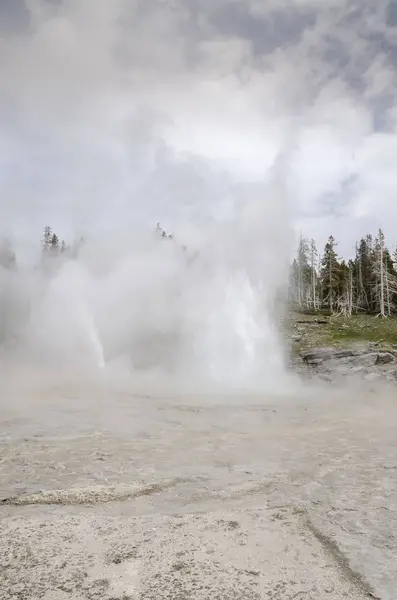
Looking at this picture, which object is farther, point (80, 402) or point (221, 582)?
point (80, 402)

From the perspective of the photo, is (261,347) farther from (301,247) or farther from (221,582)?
(301,247)

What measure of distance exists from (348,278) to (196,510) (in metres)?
62.5

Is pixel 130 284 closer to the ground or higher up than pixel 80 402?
higher up

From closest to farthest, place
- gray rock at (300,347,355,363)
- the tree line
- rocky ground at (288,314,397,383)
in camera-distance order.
Answer: rocky ground at (288,314,397,383)
gray rock at (300,347,355,363)
the tree line

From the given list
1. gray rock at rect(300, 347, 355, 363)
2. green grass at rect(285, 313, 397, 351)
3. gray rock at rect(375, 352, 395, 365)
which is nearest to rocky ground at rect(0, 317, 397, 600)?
gray rock at rect(375, 352, 395, 365)

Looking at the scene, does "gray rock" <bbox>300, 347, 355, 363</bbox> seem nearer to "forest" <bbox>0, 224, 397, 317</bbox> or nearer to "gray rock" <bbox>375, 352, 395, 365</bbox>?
"gray rock" <bbox>375, 352, 395, 365</bbox>

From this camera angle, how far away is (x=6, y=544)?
4.30 m

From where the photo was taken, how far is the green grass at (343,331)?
3319cm

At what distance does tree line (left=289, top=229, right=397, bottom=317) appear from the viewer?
57156 millimetres

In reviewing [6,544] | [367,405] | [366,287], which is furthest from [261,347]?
[366,287]

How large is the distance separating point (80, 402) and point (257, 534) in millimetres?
10253

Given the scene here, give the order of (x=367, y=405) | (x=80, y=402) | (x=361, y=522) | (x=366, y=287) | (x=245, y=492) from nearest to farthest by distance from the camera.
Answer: (x=361, y=522) < (x=245, y=492) < (x=80, y=402) < (x=367, y=405) < (x=366, y=287)

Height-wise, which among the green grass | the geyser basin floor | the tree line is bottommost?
the geyser basin floor

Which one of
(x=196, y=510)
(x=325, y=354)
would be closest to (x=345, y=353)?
(x=325, y=354)
